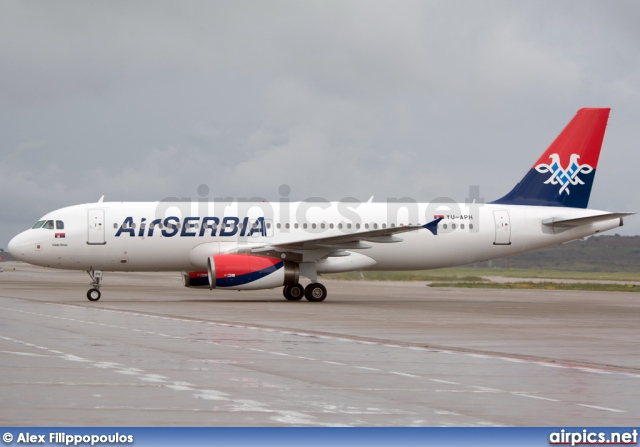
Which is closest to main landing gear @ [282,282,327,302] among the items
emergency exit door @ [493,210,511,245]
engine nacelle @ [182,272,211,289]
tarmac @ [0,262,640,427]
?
engine nacelle @ [182,272,211,289]

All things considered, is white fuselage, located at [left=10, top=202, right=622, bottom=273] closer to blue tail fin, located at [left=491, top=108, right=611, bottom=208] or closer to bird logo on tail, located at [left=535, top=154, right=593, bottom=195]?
blue tail fin, located at [left=491, top=108, right=611, bottom=208]

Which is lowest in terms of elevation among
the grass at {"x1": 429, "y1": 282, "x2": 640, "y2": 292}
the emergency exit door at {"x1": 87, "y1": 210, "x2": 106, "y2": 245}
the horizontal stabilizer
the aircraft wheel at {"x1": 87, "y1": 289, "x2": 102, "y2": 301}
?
the aircraft wheel at {"x1": 87, "y1": 289, "x2": 102, "y2": 301}

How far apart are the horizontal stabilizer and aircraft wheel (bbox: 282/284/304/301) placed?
996 cm

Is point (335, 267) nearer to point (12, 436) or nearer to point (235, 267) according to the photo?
point (235, 267)

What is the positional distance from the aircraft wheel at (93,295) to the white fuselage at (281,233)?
1178 millimetres

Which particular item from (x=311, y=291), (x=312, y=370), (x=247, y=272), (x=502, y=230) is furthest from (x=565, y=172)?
(x=312, y=370)

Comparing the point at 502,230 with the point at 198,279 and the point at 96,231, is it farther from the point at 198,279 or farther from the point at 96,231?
the point at 96,231

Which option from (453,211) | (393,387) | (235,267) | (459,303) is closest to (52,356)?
(393,387)

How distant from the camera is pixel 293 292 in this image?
3269 centimetres

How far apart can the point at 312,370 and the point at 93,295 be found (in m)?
20.5

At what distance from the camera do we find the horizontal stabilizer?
3406 cm

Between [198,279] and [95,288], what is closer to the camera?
[95,288]

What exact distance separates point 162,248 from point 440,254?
10396 millimetres

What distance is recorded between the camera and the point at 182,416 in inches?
348
